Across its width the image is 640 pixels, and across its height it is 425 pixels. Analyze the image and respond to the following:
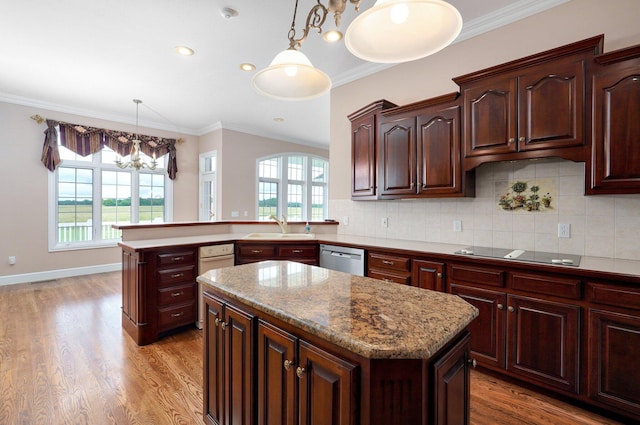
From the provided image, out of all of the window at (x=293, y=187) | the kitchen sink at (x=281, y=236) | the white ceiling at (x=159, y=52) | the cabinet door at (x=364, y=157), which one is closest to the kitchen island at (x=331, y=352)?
A: the cabinet door at (x=364, y=157)

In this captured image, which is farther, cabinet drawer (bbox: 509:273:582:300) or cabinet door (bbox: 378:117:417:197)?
cabinet door (bbox: 378:117:417:197)

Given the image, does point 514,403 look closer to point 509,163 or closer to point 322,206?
point 509,163

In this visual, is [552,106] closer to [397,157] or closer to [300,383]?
[397,157]

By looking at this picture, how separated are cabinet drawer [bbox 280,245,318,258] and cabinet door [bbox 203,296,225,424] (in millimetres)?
1808

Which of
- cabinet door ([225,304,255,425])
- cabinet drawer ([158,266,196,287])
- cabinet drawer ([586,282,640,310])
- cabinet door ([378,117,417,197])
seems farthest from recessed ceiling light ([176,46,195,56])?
cabinet drawer ([586,282,640,310])

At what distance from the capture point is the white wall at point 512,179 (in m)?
2.13

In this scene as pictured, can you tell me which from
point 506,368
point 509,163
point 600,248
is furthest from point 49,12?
point 600,248

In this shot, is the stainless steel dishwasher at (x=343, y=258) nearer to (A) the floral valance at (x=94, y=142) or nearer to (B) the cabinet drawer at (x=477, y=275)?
(B) the cabinet drawer at (x=477, y=275)

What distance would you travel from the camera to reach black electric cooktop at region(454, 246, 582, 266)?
1.97 metres

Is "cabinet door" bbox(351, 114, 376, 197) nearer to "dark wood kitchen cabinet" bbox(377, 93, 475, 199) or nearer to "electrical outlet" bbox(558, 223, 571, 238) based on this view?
"dark wood kitchen cabinet" bbox(377, 93, 475, 199)

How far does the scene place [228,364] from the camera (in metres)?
1.40

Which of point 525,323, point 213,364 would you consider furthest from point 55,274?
point 525,323

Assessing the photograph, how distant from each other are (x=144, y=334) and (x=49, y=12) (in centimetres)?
306

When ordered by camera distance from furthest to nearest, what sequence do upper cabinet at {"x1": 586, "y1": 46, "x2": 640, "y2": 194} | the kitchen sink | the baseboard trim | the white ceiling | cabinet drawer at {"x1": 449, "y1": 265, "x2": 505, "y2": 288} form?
1. the baseboard trim
2. the kitchen sink
3. the white ceiling
4. cabinet drawer at {"x1": 449, "y1": 265, "x2": 505, "y2": 288}
5. upper cabinet at {"x1": 586, "y1": 46, "x2": 640, "y2": 194}
